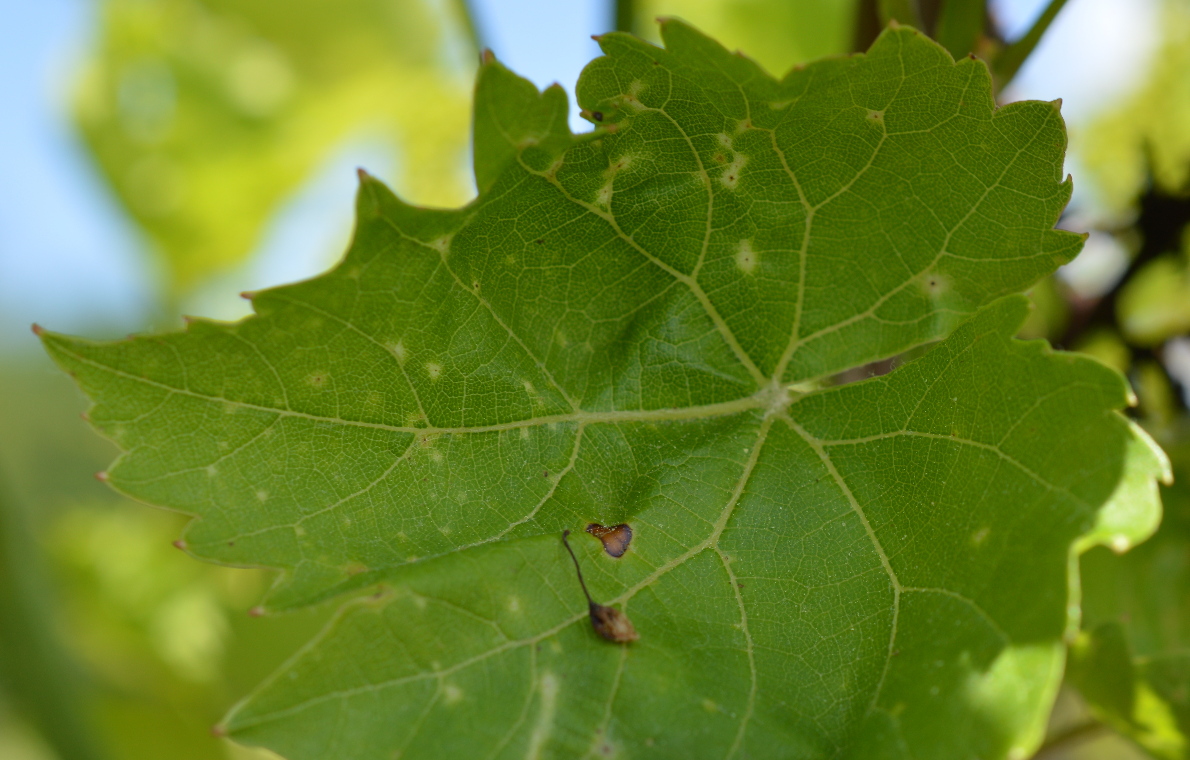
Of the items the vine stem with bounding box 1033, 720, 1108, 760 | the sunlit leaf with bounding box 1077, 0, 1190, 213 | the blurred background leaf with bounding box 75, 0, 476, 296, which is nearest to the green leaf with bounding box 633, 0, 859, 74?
the sunlit leaf with bounding box 1077, 0, 1190, 213

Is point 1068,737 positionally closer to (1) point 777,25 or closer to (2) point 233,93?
(1) point 777,25

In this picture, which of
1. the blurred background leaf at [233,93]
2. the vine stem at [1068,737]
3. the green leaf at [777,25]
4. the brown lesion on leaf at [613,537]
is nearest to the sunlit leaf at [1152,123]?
the green leaf at [777,25]

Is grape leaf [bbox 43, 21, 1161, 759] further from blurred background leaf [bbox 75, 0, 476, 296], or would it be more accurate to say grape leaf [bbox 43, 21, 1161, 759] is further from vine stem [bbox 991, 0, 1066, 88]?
blurred background leaf [bbox 75, 0, 476, 296]

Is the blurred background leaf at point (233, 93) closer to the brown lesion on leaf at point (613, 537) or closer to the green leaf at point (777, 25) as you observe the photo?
the green leaf at point (777, 25)

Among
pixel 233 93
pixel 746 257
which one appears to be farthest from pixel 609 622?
pixel 233 93

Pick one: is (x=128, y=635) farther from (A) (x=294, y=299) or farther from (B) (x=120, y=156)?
(A) (x=294, y=299)

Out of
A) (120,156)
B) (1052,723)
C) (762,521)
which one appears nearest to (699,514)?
(762,521)

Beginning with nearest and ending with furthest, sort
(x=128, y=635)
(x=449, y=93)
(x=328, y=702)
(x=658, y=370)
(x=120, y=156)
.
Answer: (x=328, y=702)
(x=658, y=370)
(x=449, y=93)
(x=128, y=635)
(x=120, y=156)
